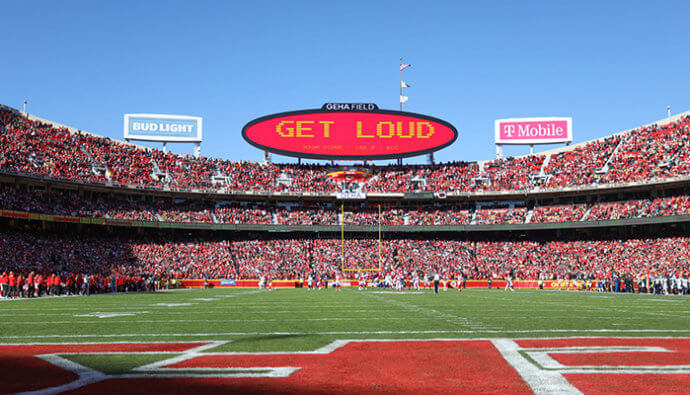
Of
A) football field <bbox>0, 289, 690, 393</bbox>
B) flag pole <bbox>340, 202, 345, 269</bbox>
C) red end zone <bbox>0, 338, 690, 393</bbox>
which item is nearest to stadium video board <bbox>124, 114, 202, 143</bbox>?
flag pole <bbox>340, 202, 345, 269</bbox>

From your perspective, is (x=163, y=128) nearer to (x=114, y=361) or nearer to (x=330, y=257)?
(x=330, y=257)

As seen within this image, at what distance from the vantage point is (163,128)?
63.8 m

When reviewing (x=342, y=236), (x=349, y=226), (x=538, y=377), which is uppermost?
(x=349, y=226)

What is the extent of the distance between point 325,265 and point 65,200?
76.2 ft

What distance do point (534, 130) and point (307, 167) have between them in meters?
25.9

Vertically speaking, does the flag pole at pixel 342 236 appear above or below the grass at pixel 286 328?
above

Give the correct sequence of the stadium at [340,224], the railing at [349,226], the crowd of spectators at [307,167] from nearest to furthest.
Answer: the stadium at [340,224], the railing at [349,226], the crowd of spectators at [307,167]

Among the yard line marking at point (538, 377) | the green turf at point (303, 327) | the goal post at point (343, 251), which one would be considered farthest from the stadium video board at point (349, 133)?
the yard line marking at point (538, 377)

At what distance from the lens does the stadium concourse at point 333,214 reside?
44625 millimetres

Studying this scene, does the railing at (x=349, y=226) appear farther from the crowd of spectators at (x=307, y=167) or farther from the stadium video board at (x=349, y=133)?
the stadium video board at (x=349, y=133)

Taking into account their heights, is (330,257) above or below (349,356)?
above

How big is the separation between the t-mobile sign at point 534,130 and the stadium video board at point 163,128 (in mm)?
34428

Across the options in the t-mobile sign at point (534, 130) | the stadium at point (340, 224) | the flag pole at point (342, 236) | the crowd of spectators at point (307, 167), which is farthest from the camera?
the t-mobile sign at point (534, 130)

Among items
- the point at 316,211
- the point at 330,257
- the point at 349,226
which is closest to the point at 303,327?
the point at 330,257
